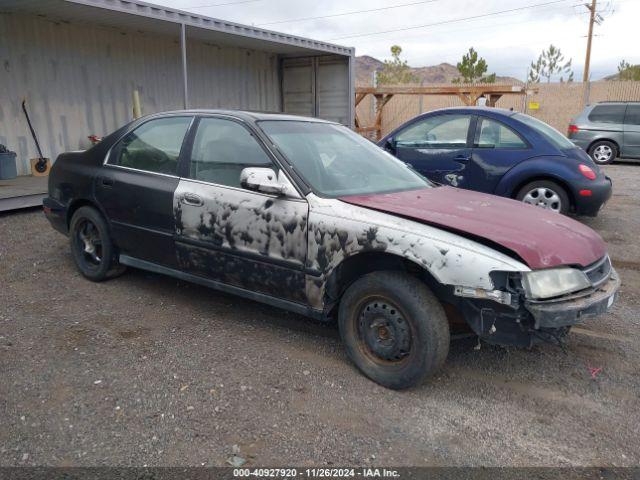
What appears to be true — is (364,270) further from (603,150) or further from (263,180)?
(603,150)

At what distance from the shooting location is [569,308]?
2.68 meters

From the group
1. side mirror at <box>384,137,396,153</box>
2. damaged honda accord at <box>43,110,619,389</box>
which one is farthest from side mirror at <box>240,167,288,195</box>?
side mirror at <box>384,137,396,153</box>

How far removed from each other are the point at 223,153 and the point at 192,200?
0.41m

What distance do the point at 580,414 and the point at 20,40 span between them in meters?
10.6

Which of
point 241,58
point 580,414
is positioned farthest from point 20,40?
point 580,414

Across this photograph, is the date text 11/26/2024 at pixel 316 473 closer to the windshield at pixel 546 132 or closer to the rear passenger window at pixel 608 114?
the windshield at pixel 546 132

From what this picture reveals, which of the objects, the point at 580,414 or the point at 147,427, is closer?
the point at 147,427

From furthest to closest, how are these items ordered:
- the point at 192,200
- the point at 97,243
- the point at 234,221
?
the point at 97,243
the point at 192,200
the point at 234,221

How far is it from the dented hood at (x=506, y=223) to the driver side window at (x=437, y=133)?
3339mm

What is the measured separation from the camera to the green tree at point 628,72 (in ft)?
128

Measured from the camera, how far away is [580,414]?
282cm

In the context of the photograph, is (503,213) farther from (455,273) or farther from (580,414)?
(580,414)

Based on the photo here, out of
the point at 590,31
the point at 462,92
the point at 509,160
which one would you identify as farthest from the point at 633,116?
the point at 590,31

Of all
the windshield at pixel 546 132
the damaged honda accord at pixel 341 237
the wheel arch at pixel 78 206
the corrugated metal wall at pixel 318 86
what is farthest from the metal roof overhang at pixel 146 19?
the windshield at pixel 546 132
